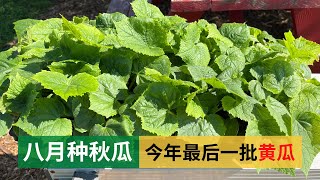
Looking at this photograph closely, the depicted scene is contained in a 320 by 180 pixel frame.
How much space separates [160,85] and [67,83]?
33 cm

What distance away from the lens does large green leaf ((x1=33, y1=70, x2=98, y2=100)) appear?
1577 mm

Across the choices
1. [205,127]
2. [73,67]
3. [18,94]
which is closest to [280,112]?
[205,127]

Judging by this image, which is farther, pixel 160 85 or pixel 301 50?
pixel 301 50

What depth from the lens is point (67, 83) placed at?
5.37 feet

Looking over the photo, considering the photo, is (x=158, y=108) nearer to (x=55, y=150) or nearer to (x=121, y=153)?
(x=121, y=153)

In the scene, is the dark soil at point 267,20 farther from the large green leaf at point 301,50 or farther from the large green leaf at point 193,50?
the large green leaf at point 193,50

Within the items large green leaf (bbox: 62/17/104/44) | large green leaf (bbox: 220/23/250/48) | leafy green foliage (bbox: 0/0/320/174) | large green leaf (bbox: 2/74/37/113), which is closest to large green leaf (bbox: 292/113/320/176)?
leafy green foliage (bbox: 0/0/320/174)

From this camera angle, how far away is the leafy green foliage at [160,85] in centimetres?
165

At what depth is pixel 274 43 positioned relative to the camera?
1972 mm

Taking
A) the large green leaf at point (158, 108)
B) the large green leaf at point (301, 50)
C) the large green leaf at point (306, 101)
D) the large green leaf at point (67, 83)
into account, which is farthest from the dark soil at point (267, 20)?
the large green leaf at point (67, 83)

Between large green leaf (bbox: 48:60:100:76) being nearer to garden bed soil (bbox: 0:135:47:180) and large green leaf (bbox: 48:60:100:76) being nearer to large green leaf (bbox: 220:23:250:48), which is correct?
large green leaf (bbox: 220:23:250:48)

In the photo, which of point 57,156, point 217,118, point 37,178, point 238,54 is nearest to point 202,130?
point 217,118

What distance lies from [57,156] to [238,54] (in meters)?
0.80

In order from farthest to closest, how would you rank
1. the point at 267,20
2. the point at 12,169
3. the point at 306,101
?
the point at 267,20 → the point at 12,169 → the point at 306,101
